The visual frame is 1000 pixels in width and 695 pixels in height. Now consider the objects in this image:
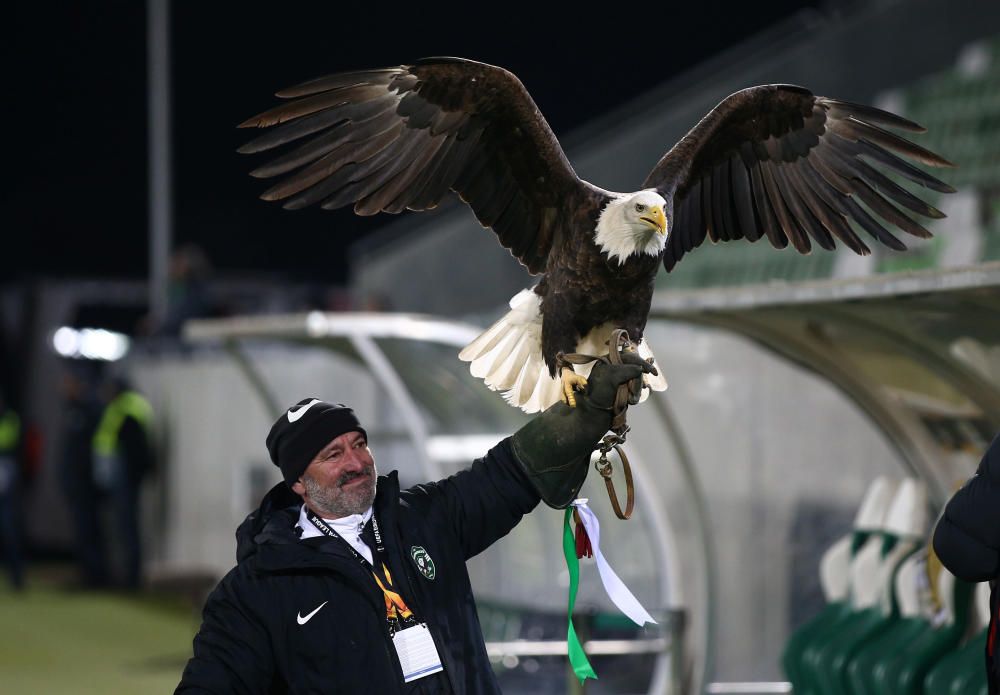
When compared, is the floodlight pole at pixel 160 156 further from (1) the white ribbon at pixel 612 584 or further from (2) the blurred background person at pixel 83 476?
(1) the white ribbon at pixel 612 584

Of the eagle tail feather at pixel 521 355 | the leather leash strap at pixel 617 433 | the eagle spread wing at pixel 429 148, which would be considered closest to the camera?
the leather leash strap at pixel 617 433

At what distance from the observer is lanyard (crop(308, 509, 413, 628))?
2.64 meters

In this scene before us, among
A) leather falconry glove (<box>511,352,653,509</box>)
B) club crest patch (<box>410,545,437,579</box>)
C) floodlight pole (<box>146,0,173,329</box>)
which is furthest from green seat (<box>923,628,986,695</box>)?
floodlight pole (<box>146,0,173,329</box>)

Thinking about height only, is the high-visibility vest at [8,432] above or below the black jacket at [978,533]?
above

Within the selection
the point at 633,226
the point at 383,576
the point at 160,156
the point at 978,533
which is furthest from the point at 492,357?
the point at 160,156

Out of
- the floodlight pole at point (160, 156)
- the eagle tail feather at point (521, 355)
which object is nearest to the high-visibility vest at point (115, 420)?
the floodlight pole at point (160, 156)

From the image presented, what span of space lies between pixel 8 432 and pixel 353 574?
10311 millimetres

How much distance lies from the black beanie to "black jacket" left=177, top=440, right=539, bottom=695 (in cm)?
10

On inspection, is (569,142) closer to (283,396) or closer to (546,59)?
Result: (546,59)

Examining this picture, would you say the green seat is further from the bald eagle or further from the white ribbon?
the white ribbon

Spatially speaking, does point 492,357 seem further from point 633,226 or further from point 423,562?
point 423,562

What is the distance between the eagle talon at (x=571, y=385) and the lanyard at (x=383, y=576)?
44cm

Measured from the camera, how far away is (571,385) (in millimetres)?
2789

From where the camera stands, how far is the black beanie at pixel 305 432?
8.82 ft
